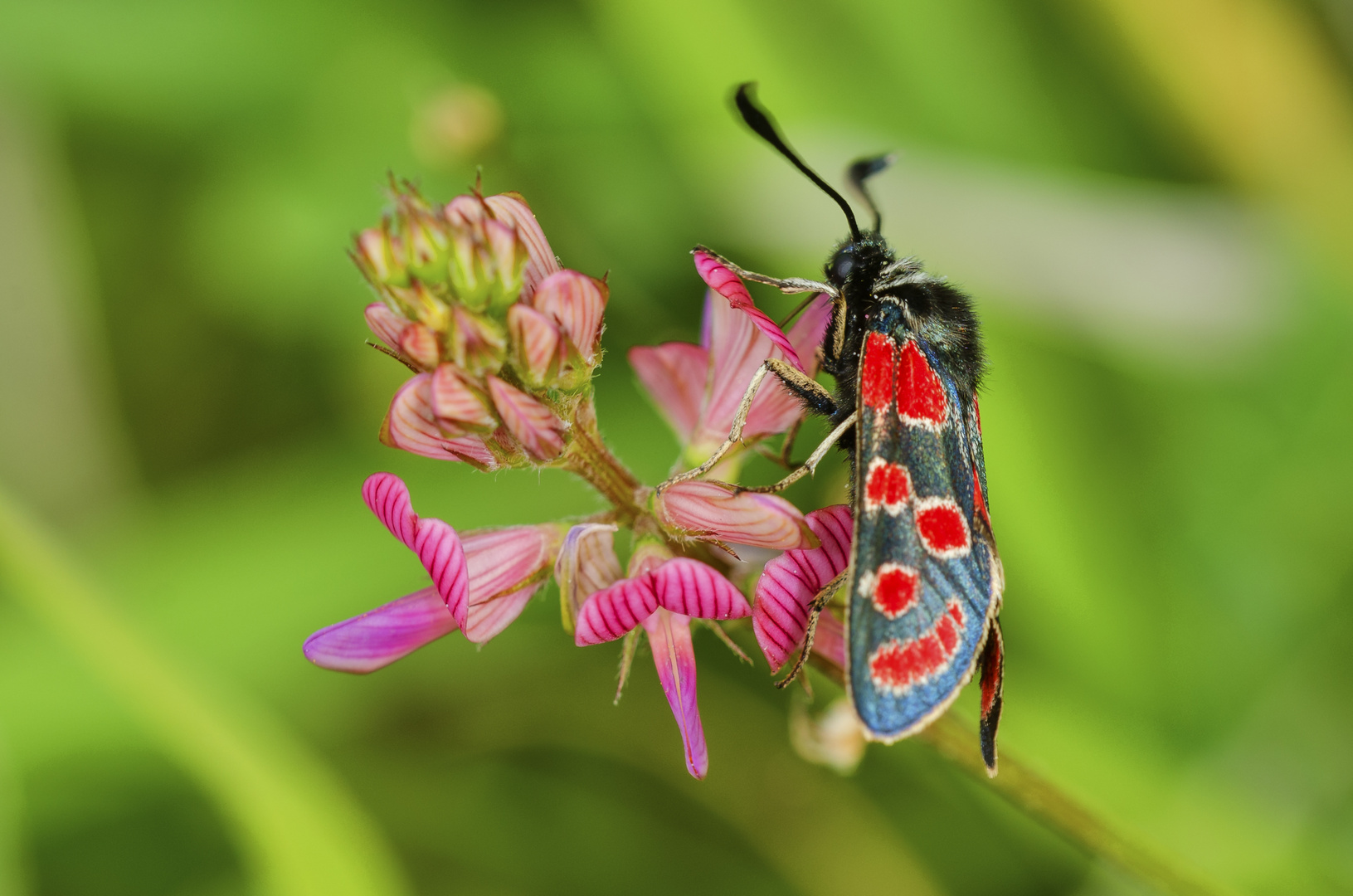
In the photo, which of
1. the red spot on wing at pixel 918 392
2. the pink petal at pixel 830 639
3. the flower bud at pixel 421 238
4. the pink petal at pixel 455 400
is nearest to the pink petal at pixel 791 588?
the pink petal at pixel 830 639

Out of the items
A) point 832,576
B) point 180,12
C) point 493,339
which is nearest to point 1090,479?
point 832,576

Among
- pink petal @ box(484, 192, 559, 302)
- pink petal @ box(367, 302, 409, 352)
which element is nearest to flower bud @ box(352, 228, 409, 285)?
pink petal @ box(367, 302, 409, 352)

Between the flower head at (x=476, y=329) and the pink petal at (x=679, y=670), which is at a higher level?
the flower head at (x=476, y=329)

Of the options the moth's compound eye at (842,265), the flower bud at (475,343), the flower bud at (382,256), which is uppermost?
the flower bud at (382,256)

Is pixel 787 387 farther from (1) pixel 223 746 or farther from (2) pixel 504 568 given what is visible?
(1) pixel 223 746

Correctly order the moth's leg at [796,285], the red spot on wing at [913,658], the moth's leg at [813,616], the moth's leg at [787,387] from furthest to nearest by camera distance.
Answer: the moth's leg at [796,285] → the moth's leg at [787,387] → the moth's leg at [813,616] → the red spot on wing at [913,658]

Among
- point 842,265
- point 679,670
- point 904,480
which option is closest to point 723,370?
point 842,265

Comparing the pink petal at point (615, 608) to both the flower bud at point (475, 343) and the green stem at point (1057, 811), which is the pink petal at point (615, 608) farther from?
the green stem at point (1057, 811)
